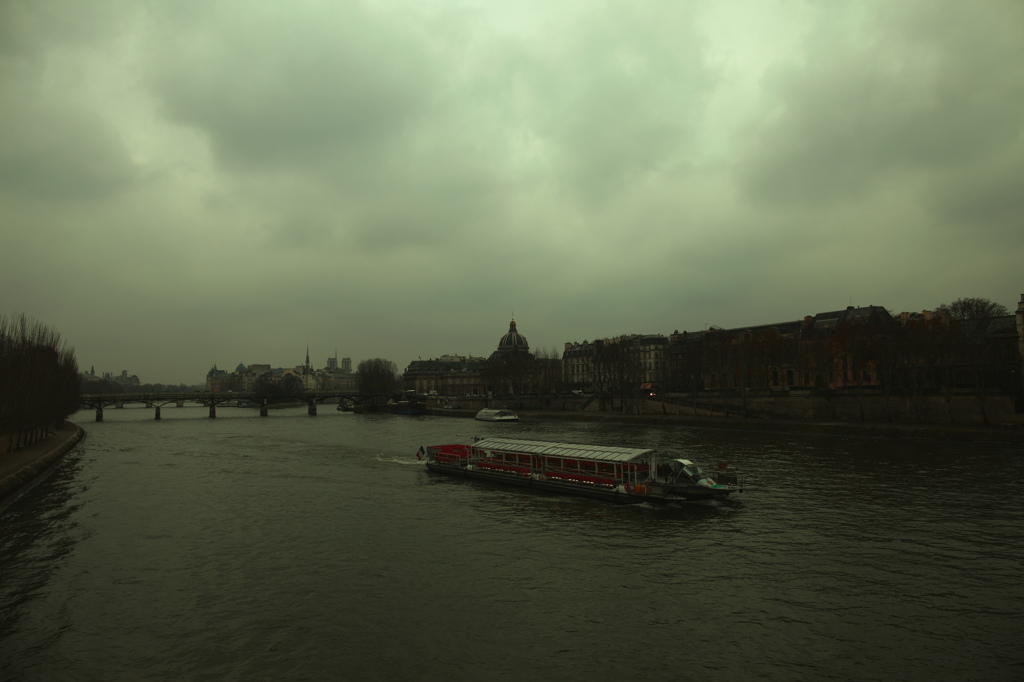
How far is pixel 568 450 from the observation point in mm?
36031

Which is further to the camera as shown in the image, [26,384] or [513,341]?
[513,341]

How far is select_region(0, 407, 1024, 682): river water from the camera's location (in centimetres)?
1417

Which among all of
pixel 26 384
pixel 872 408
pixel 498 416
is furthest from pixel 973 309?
pixel 26 384

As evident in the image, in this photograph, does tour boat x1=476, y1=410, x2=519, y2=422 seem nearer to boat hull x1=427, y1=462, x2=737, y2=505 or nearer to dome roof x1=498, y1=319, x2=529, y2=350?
boat hull x1=427, y1=462, x2=737, y2=505

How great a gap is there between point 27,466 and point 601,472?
36984 millimetres

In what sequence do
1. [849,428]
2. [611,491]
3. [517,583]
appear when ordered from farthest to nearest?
1. [849,428]
2. [611,491]
3. [517,583]

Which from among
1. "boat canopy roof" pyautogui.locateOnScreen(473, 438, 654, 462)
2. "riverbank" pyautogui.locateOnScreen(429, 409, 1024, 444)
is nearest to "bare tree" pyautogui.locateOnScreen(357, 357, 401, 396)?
"riverbank" pyautogui.locateOnScreen(429, 409, 1024, 444)

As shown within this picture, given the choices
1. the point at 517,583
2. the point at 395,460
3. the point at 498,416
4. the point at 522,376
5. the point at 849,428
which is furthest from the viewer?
the point at 522,376

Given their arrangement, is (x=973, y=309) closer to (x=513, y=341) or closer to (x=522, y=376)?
(x=522, y=376)

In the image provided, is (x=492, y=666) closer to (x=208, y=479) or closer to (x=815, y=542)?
(x=815, y=542)

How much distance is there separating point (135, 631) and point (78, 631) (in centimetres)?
159

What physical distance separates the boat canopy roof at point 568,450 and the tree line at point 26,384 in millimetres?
28801

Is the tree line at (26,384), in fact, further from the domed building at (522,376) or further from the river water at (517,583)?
the domed building at (522,376)

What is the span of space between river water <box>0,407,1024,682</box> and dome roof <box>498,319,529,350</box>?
153 metres
